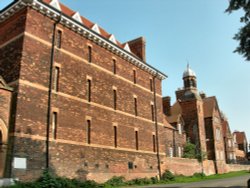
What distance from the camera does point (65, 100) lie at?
22297mm

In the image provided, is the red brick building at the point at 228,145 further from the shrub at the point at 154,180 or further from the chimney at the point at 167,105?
the shrub at the point at 154,180

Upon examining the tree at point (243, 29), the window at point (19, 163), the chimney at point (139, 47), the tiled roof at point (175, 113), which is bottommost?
the window at point (19, 163)

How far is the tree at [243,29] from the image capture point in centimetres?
1213

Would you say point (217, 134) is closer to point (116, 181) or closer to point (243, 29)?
point (116, 181)

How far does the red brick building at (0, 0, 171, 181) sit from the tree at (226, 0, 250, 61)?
1329 centimetres

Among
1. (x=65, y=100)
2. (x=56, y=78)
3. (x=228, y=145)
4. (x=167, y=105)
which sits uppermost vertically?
(x=167, y=105)

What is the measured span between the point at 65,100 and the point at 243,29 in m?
13.9

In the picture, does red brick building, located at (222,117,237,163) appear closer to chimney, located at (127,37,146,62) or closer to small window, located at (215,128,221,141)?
small window, located at (215,128,221,141)

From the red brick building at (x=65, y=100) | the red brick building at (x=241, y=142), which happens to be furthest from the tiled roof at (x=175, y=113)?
the red brick building at (x=241, y=142)

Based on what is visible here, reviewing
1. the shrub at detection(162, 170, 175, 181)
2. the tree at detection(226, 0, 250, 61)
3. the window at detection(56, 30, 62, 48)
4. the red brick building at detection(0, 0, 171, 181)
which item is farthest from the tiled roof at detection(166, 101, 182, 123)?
the tree at detection(226, 0, 250, 61)

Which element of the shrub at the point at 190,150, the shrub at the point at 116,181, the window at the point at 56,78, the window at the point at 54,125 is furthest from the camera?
the shrub at the point at 190,150

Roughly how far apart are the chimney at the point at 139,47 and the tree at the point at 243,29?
2277 centimetres

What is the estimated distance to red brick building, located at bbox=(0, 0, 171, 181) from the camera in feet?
62.8

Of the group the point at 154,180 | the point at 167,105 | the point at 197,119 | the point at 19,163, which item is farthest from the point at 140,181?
the point at 197,119
